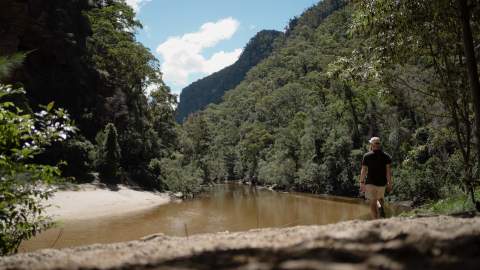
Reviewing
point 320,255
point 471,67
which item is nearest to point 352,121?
point 471,67

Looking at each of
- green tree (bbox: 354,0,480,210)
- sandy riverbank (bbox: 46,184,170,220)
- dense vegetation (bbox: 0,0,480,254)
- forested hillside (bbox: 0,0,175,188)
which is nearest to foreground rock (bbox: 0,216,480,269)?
dense vegetation (bbox: 0,0,480,254)

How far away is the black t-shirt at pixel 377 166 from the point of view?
865cm

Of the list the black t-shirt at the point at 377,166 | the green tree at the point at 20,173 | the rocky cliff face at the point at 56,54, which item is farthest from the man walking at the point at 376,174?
the rocky cliff face at the point at 56,54

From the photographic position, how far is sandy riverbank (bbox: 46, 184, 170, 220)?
25.7 meters

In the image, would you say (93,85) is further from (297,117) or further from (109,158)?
(297,117)

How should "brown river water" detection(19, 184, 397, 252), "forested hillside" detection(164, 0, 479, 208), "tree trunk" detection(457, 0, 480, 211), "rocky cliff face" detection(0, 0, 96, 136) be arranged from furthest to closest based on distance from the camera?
1. "rocky cliff face" detection(0, 0, 96, 136)
2. "brown river water" detection(19, 184, 397, 252)
3. "forested hillside" detection(164, 0, 479, 208)
4. "tree trunk" detection(457, 0, 480, 211)

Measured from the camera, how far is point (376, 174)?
342 inches

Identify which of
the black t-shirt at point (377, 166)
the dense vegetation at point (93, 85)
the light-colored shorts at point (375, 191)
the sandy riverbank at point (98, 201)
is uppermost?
the dense vegetation at point (93, 85)

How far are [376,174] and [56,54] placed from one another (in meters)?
37.4

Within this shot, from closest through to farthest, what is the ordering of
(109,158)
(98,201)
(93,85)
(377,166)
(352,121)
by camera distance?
(377,166) → (98,201) → (109,158) → (93,85) → (352,121)

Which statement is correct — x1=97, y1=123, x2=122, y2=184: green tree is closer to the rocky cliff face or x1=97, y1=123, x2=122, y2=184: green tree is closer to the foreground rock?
the rocky cliff face

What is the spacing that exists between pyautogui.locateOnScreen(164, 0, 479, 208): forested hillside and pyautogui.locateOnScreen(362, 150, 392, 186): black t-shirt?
4.42 feet

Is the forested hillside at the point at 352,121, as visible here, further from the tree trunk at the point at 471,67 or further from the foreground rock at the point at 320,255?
the foreground rock at the point at 320,255

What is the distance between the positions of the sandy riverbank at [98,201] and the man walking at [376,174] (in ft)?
58.6
